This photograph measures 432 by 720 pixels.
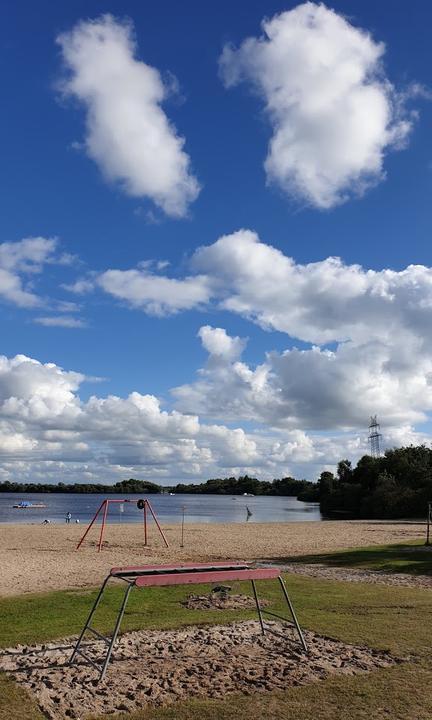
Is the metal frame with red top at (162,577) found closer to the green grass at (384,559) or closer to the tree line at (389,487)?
the green grass at (384,559)

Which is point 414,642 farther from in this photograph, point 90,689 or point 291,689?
point 90,689

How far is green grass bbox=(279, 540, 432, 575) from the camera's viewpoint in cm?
1705

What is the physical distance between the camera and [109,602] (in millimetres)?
11141

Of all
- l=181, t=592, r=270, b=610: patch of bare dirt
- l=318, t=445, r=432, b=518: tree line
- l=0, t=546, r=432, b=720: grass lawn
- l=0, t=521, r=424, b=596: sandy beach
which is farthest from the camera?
l=318, t=445, r=432, b=518: tree line

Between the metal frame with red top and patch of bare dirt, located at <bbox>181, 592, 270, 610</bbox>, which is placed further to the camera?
patch of bare dirt, located at <bbox>181, 592, 270, 610</bbox>

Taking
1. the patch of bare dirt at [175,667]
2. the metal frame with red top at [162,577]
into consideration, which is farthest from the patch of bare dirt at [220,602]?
the metal frame with red top at [162,577]

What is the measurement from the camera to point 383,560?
19.1m

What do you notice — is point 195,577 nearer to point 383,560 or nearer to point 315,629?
point 315,629

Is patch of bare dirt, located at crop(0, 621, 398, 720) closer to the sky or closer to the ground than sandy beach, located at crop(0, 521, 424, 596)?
closer to the sky

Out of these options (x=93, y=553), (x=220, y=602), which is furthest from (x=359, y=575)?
(x=93, y=553)

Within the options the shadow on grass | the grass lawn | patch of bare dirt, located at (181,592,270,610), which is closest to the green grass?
the shadow on grass

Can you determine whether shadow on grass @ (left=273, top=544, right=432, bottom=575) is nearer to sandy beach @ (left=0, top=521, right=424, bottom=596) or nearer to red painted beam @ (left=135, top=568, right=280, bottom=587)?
sandy beach @ (left=0, top=521, right=424, bottom=596)

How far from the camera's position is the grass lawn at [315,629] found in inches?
212

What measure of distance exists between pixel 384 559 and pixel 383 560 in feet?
0.95
